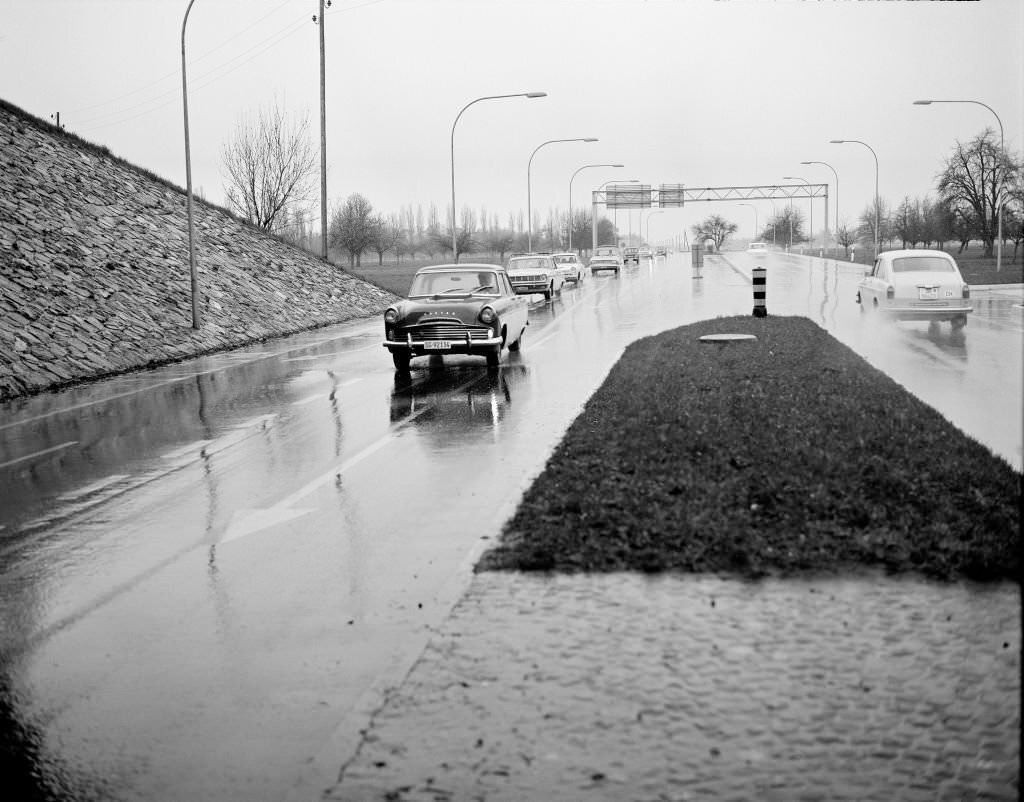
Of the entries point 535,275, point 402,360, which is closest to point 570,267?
point 535,275

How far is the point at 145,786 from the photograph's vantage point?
380 cm

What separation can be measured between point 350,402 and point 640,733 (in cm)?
1067

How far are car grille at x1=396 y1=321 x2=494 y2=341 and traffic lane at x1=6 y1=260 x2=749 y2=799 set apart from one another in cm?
527

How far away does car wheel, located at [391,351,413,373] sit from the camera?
17234 millimetres

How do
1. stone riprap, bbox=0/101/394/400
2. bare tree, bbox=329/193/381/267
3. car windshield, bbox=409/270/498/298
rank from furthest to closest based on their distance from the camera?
bare tree, bbox=329/193/381/267 < stone riprap, bbox=0/101/394/400 < car windshield, bbox=409/270/498/298

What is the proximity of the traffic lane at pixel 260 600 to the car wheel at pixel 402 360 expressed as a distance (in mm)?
5431

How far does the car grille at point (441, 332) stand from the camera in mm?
17016

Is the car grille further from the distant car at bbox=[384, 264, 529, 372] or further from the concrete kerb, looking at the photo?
the concrete kerb

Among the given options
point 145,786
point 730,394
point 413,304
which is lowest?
point 145,786

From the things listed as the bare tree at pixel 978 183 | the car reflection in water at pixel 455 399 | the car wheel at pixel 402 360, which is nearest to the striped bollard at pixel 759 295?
the car reflection in water at pixel 455 399

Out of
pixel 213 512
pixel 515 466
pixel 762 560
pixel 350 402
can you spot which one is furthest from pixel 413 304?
pixel 762 560

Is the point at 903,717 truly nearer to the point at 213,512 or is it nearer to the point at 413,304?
the point at 213,512

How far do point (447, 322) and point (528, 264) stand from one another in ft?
82.2

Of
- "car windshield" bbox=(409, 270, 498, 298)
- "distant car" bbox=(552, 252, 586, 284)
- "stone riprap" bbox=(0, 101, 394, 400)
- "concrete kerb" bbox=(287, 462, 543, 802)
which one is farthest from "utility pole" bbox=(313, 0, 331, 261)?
"concrete kerb" bbox=(287, 462, 543, 802)
